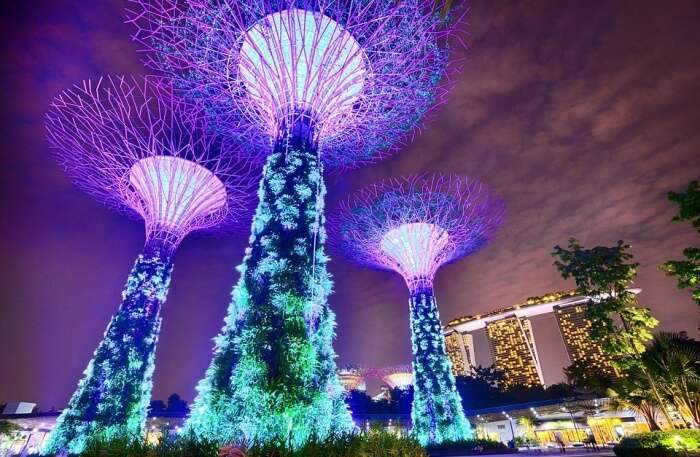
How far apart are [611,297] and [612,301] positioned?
0.39 metres

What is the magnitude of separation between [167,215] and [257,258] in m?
9.40

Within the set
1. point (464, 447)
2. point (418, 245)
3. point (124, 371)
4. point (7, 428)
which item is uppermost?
point (418, 245)

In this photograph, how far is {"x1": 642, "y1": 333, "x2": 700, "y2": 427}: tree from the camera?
484 inches

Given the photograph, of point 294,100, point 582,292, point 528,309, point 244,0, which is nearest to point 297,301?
point 294,100

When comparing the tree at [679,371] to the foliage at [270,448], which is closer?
the foliage at [270,448]

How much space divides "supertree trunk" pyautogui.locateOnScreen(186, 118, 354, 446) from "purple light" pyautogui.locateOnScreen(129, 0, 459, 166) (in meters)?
3.05

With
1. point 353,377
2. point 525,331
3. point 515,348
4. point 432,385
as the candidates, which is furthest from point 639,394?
point 515,348

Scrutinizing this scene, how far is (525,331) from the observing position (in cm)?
11212

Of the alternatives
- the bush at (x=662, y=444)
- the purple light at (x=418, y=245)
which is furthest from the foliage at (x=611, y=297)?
the purple light at (x=418, y=245)

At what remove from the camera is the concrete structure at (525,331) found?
98812 millimetres

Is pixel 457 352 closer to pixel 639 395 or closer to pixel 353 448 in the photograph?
pixel 639 395

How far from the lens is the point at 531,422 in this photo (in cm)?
3469

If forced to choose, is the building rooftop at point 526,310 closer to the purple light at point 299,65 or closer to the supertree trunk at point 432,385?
the supertree trunk at point 432,385

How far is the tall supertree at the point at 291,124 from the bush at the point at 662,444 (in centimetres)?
895
